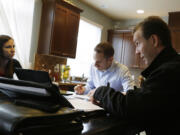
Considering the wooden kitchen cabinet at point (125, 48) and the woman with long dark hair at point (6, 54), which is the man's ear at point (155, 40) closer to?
the woman with long dark hair at point (6, 54)

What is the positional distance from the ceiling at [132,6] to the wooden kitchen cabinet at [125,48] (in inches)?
24.1

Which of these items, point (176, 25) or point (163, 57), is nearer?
point (163, 57)

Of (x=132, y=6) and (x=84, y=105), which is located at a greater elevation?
(x=132, y=6)

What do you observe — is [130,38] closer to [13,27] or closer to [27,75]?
[13,27]

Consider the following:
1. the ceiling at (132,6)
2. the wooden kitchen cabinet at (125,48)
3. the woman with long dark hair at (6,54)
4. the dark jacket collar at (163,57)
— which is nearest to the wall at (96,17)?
the ceiling at (132,6)

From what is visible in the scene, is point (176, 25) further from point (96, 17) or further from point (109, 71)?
point (109, 71)

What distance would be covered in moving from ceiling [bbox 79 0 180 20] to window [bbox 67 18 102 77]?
542mm

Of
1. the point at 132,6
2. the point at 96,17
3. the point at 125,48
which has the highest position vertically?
the point at 132,6

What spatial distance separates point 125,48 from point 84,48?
1.40 m

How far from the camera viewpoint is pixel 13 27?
3.54 meters

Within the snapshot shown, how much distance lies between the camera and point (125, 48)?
19.7ft

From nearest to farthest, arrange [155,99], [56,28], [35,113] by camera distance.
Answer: [35,113] < [155,99] < [56,28]

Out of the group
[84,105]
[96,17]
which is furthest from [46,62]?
[84,105]

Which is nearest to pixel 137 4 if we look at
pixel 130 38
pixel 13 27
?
pixel 130 38
